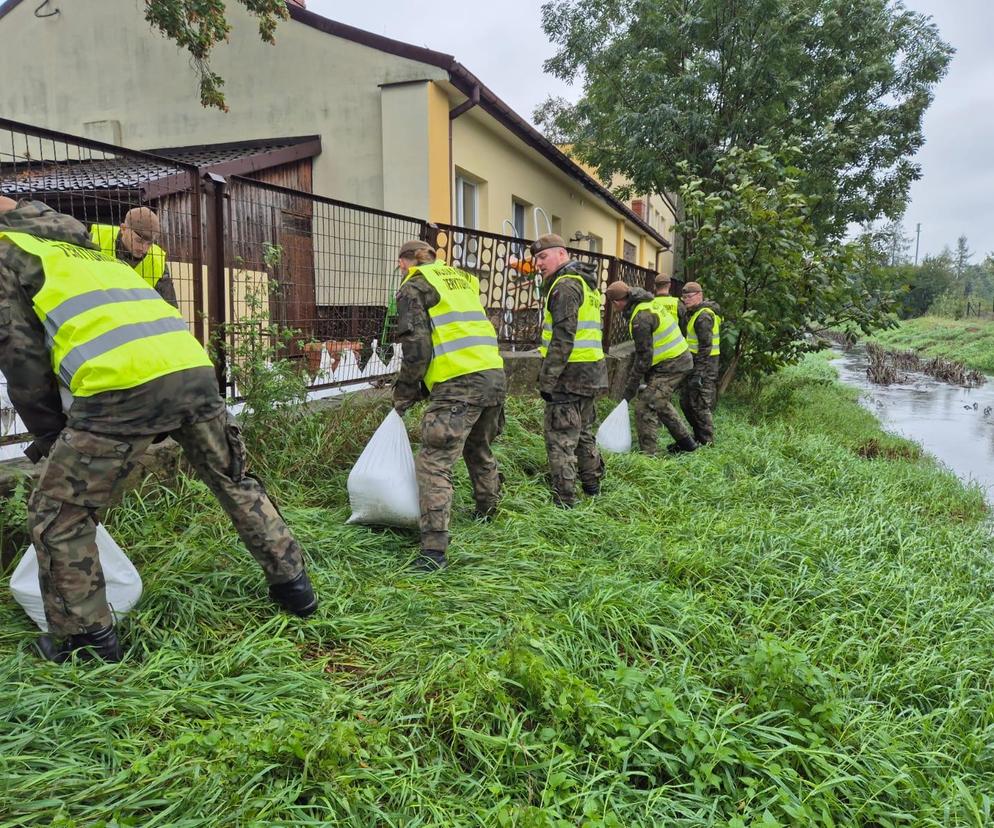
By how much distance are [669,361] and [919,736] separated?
4073 mm

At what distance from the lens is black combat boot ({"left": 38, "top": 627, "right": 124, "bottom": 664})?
215 cm

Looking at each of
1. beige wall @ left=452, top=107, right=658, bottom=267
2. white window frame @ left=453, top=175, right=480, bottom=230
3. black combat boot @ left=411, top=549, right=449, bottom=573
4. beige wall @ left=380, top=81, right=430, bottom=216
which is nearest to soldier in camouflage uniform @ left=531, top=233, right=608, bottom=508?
black combat boot @ left=411, top=549, right=449, bottom=573

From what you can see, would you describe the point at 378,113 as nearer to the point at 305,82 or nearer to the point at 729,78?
the point at 305,82

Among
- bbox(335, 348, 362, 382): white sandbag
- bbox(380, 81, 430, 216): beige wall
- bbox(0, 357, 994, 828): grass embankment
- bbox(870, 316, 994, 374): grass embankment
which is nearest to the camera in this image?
bbox(0, 357, 994, 828): grass embankment

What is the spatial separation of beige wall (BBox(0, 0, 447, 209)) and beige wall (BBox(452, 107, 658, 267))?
1320mm

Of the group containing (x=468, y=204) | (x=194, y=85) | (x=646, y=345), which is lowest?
(x=646, y=345)

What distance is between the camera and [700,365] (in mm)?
6562

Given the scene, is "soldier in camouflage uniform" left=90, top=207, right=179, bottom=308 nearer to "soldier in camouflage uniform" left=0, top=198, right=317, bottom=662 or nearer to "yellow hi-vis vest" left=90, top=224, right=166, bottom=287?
"yellow hi-vis vest" left=90, top=224, right=166, bottom=287

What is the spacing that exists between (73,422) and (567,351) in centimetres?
277

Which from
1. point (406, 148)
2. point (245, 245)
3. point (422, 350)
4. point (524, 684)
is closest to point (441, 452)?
point (422, 350)

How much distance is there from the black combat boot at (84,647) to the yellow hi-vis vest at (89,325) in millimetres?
787

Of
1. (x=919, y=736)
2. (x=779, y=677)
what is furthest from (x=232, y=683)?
(x=919, y=736)

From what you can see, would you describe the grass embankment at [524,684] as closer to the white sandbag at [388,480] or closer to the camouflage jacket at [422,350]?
the white sandbag at [388,480]

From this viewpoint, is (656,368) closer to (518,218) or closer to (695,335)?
(695,335)
